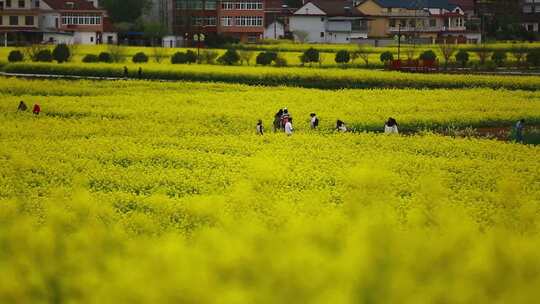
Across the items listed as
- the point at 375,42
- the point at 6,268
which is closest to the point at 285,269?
the point at 6,268

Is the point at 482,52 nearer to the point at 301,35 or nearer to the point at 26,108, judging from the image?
the point at 301,35

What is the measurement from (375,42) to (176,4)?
624 inches

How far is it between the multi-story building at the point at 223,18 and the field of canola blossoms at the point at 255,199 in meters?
37.9

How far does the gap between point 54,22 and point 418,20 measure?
28192mm

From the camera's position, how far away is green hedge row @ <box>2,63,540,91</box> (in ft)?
149

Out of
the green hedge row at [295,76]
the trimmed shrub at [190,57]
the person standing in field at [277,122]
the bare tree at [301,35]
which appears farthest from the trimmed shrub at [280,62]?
the person standing in field at [277,122]

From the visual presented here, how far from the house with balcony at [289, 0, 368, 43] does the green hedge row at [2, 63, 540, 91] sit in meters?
29.8

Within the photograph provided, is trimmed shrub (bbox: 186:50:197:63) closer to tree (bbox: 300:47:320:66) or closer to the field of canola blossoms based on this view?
tree (bbox: 300:47:320:66)

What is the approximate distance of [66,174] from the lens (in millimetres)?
19000

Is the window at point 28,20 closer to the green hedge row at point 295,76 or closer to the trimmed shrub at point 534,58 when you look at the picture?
the green hedge row at point 295,76

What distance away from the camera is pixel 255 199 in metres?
13.3

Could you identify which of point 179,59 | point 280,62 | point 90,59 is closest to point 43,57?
point 90,59

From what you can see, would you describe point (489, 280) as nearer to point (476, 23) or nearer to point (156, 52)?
→ point (156, 52)

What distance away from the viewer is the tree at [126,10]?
91188 millimetres
